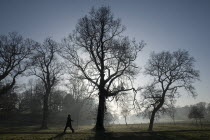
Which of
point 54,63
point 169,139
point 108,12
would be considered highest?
point 108,12

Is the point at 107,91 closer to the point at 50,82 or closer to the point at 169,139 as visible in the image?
the point at 169,139

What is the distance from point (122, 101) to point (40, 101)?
5962 centimetres

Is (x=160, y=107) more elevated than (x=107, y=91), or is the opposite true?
(x=107, y=91)

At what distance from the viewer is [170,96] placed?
1318 inches

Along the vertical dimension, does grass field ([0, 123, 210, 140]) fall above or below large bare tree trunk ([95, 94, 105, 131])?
below

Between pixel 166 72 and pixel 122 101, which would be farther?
pixel 166 72

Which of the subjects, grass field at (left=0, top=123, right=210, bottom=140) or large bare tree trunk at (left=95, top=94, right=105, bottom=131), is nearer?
grass field at (left=0, top=123, right=210, bottom=140)

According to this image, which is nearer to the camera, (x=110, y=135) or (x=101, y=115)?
(x=110, y=135)

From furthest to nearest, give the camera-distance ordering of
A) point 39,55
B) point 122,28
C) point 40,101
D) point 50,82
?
1. point 40,101
2. point 50,82
3. point 39,55
4. point 122,28

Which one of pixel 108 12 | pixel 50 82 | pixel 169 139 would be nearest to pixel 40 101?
pixel 50 82

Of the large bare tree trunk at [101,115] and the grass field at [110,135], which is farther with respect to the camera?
the large bare tree trunk at [101,115]

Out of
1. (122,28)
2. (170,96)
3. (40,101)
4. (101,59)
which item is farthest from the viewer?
(40,101)

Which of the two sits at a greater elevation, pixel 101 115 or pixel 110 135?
pixel 101 115

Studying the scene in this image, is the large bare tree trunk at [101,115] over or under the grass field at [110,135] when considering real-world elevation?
over
